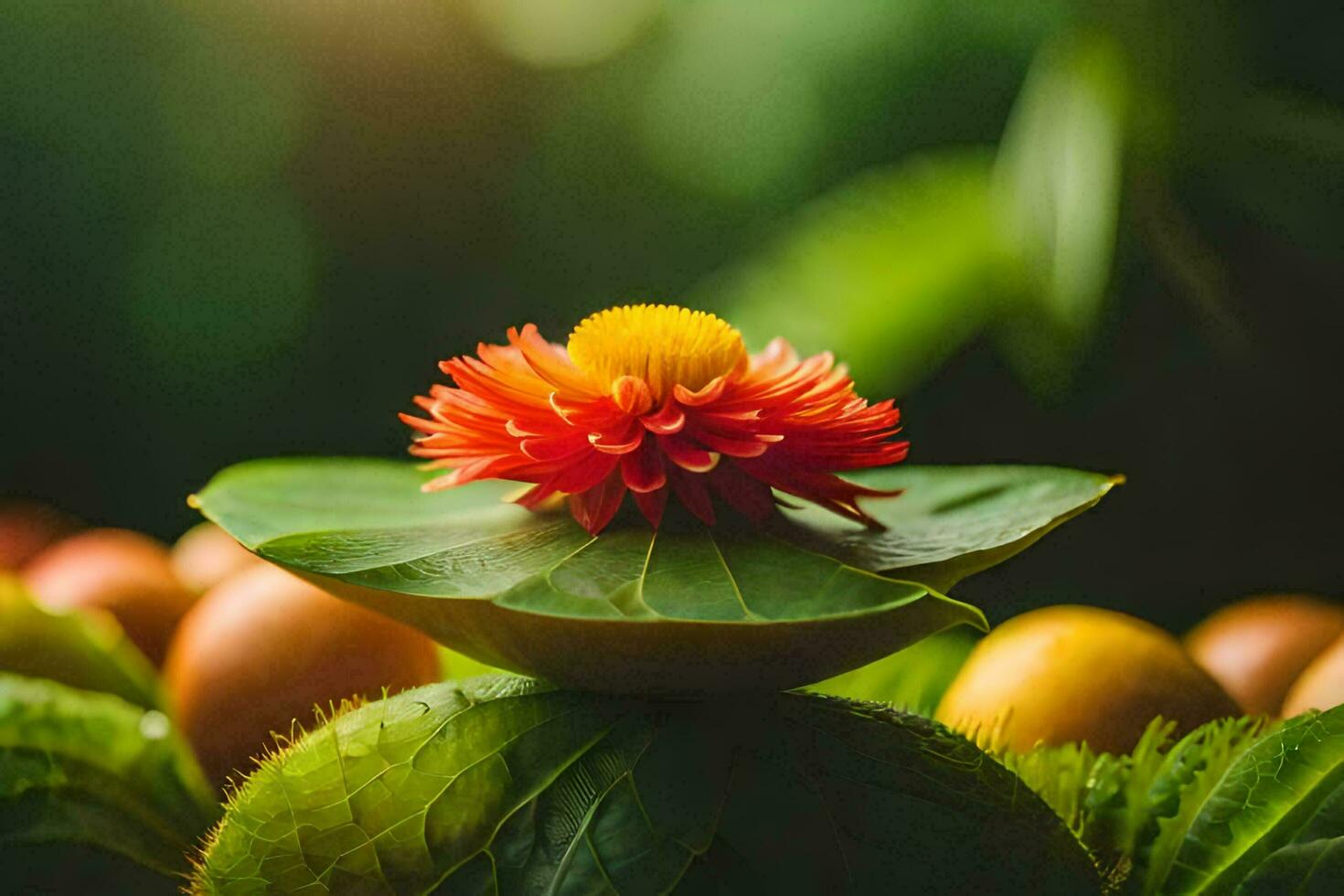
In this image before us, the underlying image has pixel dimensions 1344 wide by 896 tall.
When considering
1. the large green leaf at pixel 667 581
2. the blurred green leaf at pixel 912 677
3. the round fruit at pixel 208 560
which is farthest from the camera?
the round fruit at pixel 208 560

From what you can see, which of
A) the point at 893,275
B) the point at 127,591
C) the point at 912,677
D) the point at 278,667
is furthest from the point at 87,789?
the point at 893,275

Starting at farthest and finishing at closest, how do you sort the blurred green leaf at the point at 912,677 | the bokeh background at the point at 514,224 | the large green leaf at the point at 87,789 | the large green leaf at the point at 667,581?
the bokeh background at the point at 514,224 < the blurred green leaf at the point at 912,677 < the large green leaf at the point at 87,789 < the large green leaf at the point at 667,581

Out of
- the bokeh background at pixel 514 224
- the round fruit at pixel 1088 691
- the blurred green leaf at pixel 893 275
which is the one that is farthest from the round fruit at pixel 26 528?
the round fruit at pixel 1088 691

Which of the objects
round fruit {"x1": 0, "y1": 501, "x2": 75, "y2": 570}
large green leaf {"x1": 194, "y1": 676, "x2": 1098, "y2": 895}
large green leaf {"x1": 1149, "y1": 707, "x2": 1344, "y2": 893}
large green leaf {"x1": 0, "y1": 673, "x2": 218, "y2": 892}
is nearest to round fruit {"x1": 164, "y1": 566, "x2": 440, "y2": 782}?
large green leaf {"x1": 0, "y1": 673, "x2": 218, "y2": 892}

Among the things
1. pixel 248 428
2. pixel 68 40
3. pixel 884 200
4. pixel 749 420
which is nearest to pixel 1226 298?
pixel 884 200

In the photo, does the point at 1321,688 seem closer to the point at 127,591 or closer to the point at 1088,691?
the point at 1088,691

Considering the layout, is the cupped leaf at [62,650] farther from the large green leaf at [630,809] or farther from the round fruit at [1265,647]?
the round fruit at [1265,647]
